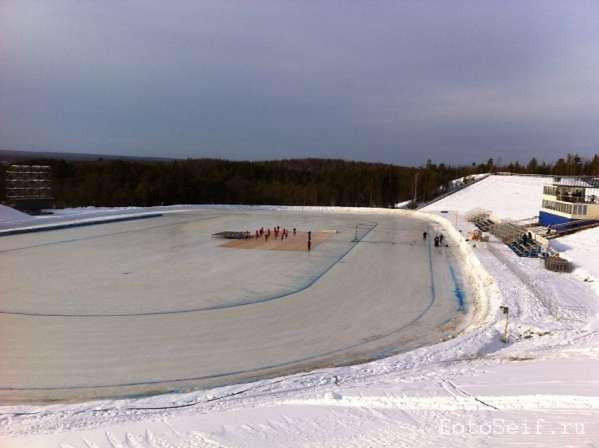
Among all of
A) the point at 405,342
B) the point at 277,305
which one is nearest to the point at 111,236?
the point at 277,305

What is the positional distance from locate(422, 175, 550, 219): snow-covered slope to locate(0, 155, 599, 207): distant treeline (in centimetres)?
496

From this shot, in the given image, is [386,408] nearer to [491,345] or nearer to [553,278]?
[491,345]

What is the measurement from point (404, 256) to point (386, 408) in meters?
10.8

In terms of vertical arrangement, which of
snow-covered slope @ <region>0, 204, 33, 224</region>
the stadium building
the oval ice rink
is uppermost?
the stadium building

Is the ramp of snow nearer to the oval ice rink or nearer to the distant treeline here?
the oval ice rink

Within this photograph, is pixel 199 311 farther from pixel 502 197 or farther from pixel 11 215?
pixel 502 197

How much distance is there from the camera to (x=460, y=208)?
110 feet

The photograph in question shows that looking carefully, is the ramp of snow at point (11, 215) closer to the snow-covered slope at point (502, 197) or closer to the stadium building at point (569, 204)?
the stadium building at point (569, 204)

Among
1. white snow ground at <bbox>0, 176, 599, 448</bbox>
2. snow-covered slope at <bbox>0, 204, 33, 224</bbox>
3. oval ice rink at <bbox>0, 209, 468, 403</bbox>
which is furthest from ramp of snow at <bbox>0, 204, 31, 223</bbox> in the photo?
white snow ground at <bbox>0, 176, 599, 448</bbox>

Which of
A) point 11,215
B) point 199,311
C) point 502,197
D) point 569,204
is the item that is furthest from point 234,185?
point 199,311

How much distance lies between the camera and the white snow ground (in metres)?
4.02

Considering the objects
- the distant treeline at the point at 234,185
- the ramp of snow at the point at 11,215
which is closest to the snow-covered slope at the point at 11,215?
the ramp of snow at the point at 11,215

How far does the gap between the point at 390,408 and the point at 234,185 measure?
44.0 metres

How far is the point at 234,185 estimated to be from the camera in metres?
47.7
